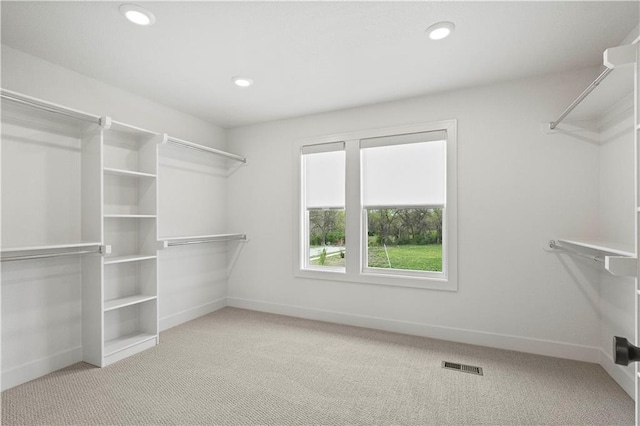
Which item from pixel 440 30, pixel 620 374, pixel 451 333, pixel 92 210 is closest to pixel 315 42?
pixel 440 30

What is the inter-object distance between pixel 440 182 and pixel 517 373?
187 cm

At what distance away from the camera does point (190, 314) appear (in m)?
4.02

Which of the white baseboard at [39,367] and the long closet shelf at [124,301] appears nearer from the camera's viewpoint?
the white baseboard at [39,367]

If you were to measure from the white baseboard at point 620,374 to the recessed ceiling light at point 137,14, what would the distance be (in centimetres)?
408

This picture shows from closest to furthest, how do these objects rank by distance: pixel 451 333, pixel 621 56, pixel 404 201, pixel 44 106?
pixel 621 56, pixel 44 106, pixel 451 333, pixel 404 201

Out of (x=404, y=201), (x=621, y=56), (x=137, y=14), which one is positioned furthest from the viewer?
(x=404, y=201)

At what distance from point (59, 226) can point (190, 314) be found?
6.03ft

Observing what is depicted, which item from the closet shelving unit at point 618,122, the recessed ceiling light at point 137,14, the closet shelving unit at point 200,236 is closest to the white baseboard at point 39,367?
the closet shelving unit at point 200,236

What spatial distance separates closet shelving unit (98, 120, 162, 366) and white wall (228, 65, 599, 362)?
6.56ft

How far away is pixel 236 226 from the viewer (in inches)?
180

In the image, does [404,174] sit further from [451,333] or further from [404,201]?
[451,333]

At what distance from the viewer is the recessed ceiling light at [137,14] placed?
201 centimetres

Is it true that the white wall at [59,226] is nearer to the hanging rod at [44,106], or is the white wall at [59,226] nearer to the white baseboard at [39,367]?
the white baseboard at [39,367]

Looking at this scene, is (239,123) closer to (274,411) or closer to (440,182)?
(440,182)
